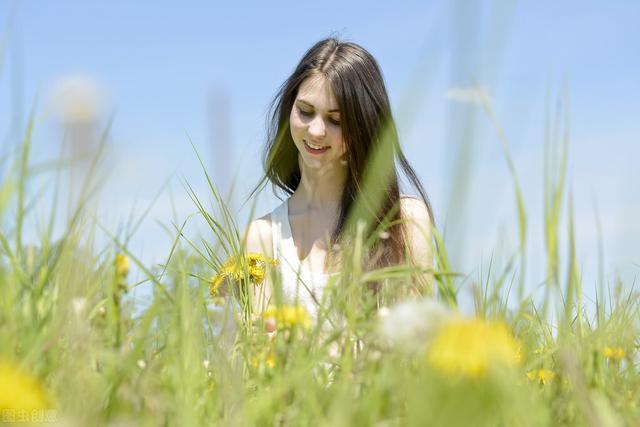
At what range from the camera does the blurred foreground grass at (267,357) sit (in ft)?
3.14

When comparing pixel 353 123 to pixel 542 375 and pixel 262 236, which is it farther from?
pixel 542 375

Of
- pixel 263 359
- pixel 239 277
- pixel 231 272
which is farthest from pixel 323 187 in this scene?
pixel 263 359

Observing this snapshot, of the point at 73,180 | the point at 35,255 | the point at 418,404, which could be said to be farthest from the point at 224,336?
the point at 418,404

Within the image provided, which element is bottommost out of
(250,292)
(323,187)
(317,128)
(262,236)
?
(250,292)

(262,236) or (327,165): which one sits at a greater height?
(327,165)

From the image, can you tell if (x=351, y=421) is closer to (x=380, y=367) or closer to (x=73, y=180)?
(x=380, y=367)

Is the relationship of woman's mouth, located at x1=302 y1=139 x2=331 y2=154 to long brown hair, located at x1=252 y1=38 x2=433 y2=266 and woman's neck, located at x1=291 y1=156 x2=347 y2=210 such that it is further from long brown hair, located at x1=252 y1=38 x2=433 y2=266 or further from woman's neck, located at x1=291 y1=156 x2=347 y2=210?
woman's neck, located at x1=291 y1=156 x2=347 y2=210

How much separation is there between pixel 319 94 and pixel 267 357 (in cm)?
282

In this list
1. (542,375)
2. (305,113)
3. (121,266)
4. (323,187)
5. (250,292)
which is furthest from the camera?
(323,187)

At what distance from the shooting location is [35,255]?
1666 millimetres

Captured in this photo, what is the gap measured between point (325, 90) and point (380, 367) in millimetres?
2998

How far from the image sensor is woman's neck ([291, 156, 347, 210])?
426cm

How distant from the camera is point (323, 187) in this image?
14.2 feet

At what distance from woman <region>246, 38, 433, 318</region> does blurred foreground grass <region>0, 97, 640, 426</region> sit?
2.27 m
